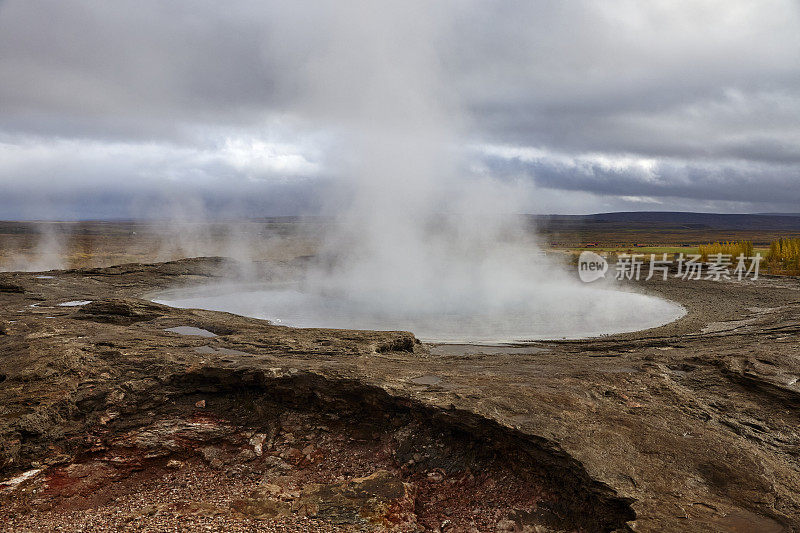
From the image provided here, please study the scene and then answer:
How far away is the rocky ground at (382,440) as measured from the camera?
529 centimetres

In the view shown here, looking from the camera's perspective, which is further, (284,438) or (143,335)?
(143,335)

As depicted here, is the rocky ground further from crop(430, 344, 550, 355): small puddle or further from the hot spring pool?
the hot spring pool

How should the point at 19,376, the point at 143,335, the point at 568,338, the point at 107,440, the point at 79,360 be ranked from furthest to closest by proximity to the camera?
the point at 568,338 → the point at 143,335 → the point at 79,360 → the point at 19,376 → the point at 107,440

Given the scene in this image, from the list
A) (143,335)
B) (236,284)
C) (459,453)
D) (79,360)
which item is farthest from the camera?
(236,284)

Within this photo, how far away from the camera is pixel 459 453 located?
6.30 meters

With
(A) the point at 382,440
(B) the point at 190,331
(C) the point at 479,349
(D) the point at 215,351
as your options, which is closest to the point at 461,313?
(C) the point at 479,349

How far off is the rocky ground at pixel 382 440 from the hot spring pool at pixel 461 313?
595 centimetres

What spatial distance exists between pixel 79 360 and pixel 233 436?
3.29 meters

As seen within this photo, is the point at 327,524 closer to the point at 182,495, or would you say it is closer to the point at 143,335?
the point at 182,495

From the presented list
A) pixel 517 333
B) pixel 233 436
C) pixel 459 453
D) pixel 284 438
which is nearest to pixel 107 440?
pixel 233 436

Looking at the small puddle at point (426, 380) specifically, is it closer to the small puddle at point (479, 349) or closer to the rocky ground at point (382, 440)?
the rocky ground at point (382, 440)

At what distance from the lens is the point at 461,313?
18.6 metres

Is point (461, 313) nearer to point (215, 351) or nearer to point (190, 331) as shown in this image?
point (190, 331)

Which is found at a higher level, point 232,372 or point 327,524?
point 232,372
